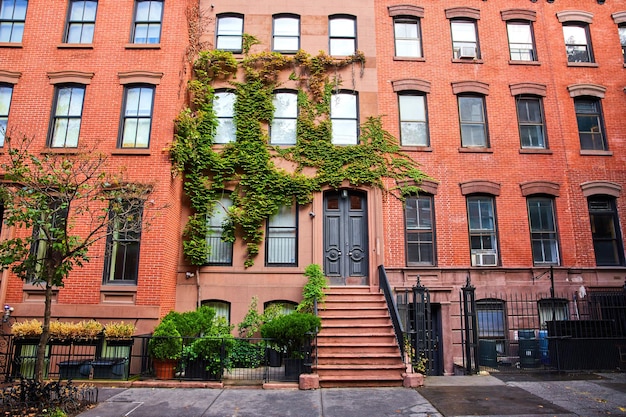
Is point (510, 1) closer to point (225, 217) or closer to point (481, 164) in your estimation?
point (481, 164)

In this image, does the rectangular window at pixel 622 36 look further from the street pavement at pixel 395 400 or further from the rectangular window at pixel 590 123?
the street pavement at pixel 395 400

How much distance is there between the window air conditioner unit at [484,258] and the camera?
1331 cm

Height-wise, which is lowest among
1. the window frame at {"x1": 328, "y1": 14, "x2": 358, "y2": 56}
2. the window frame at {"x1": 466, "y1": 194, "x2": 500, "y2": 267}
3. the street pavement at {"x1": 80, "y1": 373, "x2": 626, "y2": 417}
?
the street pavement at {"x1": 80, "y1": 373, "x2": 626, "y2": 417}

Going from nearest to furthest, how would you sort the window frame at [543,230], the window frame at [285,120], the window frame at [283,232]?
the window frame at [283,232] < the window frame at [543,230] < the window frame at [285,120]

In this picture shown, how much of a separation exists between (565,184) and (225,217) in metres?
11.2

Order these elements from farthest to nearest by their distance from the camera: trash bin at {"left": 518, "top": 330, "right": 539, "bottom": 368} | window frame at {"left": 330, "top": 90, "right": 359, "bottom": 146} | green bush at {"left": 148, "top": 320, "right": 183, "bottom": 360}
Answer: window frame at {"left": 330, "top": 90, "right": 359, "bottom": 146} → trash bin at {"left": 518, "top": 330, "right": 539, "bottom": 368} → green bush at {"left": 148, "top": 320, "right": 183, "bottom": 360}

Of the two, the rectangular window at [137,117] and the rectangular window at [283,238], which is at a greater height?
the rectangular window at [137,117]

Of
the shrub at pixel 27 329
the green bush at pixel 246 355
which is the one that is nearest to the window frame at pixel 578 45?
the green bush at pixel 246 355

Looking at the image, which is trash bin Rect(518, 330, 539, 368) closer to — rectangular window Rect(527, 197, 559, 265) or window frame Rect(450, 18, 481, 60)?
rectangular window Rect(527, 197, 559, 265)

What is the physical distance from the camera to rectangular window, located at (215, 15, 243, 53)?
48.0 feet

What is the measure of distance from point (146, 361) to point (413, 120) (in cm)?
1081

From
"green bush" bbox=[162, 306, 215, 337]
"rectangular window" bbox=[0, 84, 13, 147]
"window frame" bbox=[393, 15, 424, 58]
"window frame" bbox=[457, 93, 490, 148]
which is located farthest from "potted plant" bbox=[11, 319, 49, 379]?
"window frame" bbox=[393, 15, 424, 58]

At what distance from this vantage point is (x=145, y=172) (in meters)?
11.9

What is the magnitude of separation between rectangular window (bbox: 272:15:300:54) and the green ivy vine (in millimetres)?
671
